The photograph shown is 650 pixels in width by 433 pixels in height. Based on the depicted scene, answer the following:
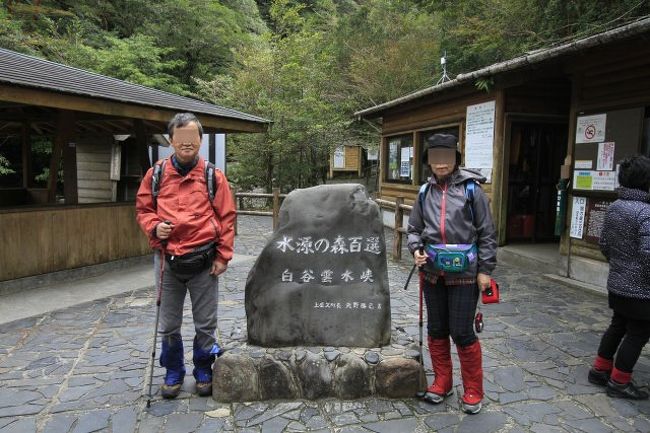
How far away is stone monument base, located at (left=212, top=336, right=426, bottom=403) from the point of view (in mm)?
3371

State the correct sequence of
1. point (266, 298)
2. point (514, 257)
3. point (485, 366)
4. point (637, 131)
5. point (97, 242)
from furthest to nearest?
point (514, 257) < point (97, 242) < point (637, 131) < point (485, 366) < point (266, 298)

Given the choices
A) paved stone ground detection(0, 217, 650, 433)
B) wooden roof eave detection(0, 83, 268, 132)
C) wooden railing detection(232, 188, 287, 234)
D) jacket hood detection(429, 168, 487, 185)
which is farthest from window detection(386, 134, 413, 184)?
jacket hood detection(429, 168, 487, 185)

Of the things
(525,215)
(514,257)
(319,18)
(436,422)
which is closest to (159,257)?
(436,422)

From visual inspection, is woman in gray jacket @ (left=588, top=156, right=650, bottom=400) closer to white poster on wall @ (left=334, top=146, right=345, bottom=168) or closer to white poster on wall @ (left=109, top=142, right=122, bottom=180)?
white poster on wall @ (left=109, top=142, right=122, bottom=180)

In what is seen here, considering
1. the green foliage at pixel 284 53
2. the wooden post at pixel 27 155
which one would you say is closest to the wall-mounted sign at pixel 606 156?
the green foliage at pixel 284 53

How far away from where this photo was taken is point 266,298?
3.57m

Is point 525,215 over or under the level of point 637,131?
under

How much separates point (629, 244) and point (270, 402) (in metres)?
2.75

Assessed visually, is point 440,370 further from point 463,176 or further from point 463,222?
point 463,176

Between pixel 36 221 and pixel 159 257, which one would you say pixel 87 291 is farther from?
pixel 159 257

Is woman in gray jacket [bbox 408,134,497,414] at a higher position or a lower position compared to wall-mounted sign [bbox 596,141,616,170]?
lower

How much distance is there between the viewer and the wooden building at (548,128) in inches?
234

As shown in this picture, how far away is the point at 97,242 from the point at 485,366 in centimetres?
590

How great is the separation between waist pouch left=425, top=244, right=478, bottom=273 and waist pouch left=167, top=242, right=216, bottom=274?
59.2 inches
